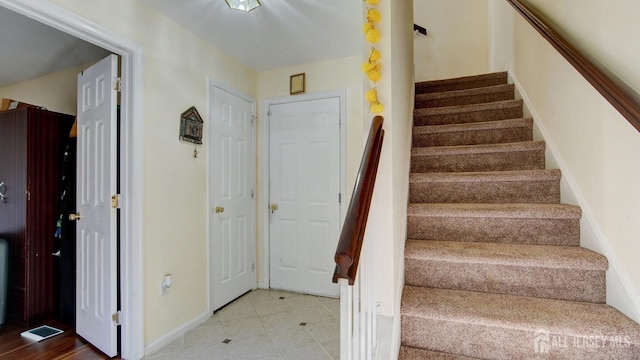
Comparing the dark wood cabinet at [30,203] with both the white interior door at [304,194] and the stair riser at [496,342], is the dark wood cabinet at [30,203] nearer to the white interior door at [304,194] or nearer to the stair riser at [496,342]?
the white interior door at [304,194]

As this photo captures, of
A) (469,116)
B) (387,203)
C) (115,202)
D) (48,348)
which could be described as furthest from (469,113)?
(48,348)

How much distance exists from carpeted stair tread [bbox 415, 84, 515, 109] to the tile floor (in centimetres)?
213

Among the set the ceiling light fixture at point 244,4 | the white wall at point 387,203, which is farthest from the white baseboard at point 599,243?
the ceiling light fixture at point 244,4

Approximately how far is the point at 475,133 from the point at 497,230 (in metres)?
0.89

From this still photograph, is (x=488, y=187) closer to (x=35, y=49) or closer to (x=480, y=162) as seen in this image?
(x=480, y=162)

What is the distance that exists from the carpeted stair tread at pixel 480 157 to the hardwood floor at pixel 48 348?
2597 mm

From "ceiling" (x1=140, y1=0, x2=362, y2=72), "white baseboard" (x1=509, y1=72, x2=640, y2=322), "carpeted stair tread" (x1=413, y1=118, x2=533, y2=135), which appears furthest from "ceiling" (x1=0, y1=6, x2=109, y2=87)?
"white baseboard" (x1=509, y1=72, x2=640, y2=322)

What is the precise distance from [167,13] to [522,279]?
279cm

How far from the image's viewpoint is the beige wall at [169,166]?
2.00m

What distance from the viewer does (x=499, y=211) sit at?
1578mm

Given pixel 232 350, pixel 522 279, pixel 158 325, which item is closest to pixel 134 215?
pixel 158 325

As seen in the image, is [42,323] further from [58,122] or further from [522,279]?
[522,279]

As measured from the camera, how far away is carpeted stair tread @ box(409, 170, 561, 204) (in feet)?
5.60

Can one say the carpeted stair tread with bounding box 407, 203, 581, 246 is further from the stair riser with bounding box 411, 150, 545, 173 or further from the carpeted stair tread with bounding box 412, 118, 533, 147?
the carpeted stair tread with bounding box 412, 118, 533, 147
